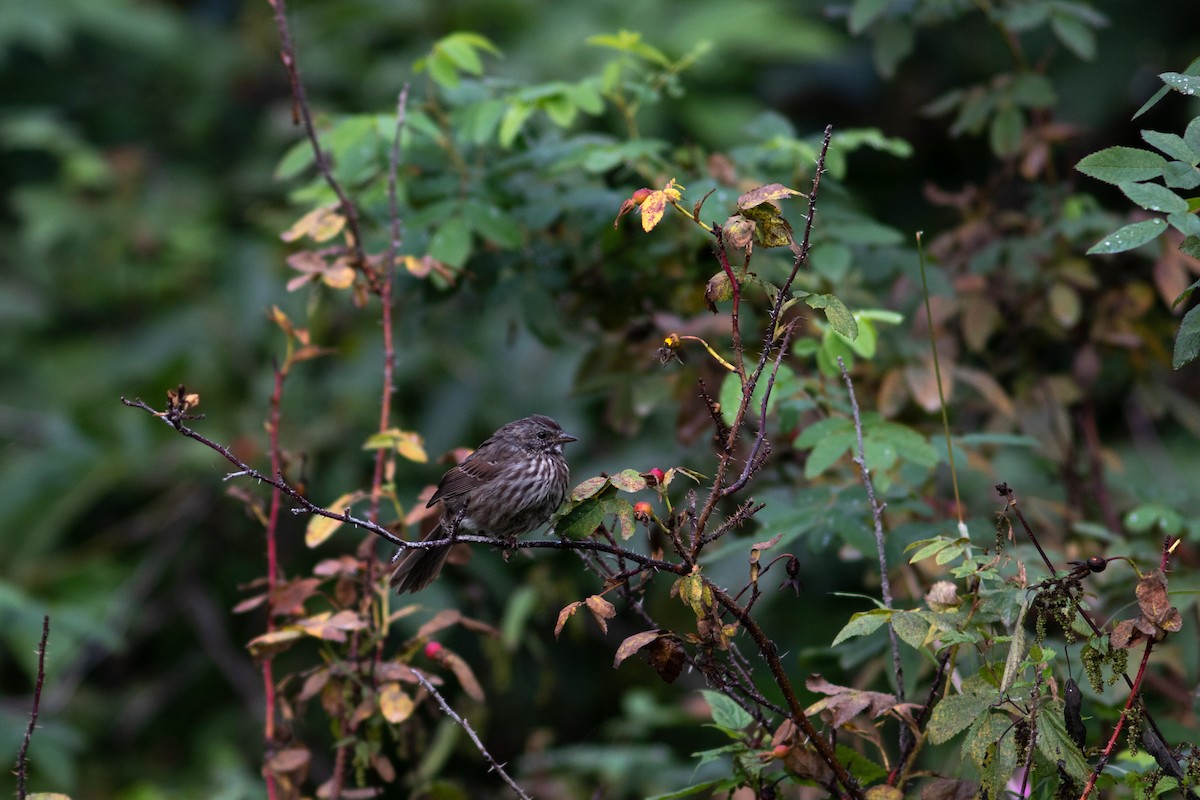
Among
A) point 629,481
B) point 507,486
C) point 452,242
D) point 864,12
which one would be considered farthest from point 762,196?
Answer: point 864,12

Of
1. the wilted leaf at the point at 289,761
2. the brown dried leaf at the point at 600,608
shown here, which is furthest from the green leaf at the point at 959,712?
the wilted leaf at the point at 289,761

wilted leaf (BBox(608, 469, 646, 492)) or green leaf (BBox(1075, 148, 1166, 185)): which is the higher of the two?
green leaf (BBox(1075, 148, 1166, 185))

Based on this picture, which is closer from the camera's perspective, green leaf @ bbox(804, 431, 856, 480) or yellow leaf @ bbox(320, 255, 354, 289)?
green leaf @ bbox(804, 431, 856, 480)

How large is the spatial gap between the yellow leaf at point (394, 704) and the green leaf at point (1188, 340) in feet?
5.45

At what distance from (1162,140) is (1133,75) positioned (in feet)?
19.2

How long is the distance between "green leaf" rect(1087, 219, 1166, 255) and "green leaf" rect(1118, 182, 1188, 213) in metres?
0.04

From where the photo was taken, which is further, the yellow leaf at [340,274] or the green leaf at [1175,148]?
the yellow leaf at [340,274]

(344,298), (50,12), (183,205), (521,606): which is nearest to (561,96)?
(521,606)

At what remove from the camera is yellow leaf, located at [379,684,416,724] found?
8.92ft

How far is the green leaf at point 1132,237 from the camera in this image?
203cm

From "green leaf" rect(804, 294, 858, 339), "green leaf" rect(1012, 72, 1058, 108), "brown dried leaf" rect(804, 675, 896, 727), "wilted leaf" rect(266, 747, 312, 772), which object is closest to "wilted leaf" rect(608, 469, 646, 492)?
"green leaf" rect(804, 294, 858, 339)

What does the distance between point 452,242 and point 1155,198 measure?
2.05 m

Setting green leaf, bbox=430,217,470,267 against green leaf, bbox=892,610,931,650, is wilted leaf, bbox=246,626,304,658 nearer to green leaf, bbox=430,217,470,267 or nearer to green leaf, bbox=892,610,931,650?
green leaf, bbox=430,217,470,267

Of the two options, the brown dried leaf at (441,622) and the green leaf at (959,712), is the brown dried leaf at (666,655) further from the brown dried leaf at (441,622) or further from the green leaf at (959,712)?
the brown dried leaf at (441,622)
